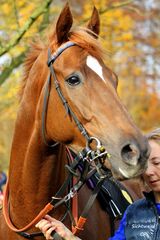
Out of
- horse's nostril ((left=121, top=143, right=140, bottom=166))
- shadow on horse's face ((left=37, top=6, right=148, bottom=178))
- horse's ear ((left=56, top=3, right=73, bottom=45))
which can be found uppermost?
horse's ear ((left=56, top=3, right=73, bottom=45))

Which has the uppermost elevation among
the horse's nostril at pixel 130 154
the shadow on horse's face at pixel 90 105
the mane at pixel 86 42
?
the mane at pixel 86 42

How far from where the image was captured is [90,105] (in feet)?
9.68

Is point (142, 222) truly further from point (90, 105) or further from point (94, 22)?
point (94, 22)

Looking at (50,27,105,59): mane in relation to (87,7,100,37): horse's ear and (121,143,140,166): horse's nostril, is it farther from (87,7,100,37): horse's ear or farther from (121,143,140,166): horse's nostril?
(121,143,140,166): horse's nostril

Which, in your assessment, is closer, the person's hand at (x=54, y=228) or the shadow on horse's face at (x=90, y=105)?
the shadow on horse's face at (x=90, y=105)

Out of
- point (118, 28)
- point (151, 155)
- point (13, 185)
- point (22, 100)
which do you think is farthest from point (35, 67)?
point (118, 28)

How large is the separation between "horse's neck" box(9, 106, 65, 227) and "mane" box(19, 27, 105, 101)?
0.41 meters

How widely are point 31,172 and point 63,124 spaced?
0.48m

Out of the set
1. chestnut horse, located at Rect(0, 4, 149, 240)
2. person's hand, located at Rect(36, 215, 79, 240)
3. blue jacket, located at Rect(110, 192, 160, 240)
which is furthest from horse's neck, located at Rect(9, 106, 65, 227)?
blue jacket, located at Rect(110, 192, 160, 240)

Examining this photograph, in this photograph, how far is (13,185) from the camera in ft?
11.5

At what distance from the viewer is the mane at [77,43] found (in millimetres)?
3154

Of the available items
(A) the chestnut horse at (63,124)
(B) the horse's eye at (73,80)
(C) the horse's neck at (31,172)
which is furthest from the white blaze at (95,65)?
(C) the horse's neck at (31,172)

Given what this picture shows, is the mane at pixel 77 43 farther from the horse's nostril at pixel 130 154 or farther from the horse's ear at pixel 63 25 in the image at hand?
the horse's nostril at pixel 130 154

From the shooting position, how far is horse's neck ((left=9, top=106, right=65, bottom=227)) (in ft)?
10.9
